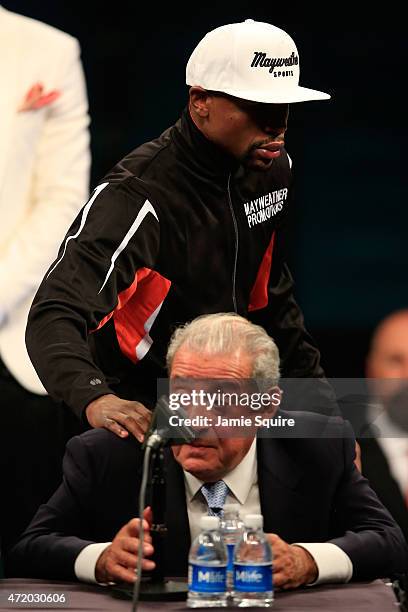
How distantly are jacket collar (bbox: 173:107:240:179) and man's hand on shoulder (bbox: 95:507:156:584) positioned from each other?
0.90m

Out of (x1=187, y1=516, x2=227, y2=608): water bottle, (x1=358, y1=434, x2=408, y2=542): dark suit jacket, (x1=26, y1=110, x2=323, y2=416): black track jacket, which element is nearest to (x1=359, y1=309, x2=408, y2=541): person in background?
(x1=358, y1=434, x2=408, y2=542): dark suit jacket

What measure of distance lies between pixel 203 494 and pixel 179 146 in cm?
79

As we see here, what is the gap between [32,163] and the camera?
2902 millimetres

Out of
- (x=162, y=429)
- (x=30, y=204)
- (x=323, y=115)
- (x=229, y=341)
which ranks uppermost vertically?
(x=323, y=115)

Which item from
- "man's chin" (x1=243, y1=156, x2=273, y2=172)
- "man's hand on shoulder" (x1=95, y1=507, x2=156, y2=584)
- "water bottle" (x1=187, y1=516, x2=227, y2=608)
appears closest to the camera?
"water bottle" (x1=187, y1=516, x2=227, y2=608)

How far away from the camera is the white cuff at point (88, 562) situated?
1.75 metres

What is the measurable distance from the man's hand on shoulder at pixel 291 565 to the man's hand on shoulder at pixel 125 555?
→ 0.18 m

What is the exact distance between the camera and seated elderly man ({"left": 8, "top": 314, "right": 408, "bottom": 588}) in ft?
6.12

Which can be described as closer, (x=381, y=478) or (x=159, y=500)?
(x=159, y=500)

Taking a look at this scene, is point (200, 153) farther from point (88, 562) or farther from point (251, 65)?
point (88, 562)

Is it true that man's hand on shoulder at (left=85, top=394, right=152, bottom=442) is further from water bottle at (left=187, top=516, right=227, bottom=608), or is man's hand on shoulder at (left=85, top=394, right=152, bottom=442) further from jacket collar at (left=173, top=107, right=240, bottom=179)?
jacket collar at (left=173, top=107, right=240, bottom=179)

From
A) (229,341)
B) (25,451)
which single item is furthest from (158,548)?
(25,451)

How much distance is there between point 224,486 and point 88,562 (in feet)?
0.84

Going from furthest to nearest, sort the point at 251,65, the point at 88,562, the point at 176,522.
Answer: the point at 251,65, the point at 176,522, the point at 88,562
